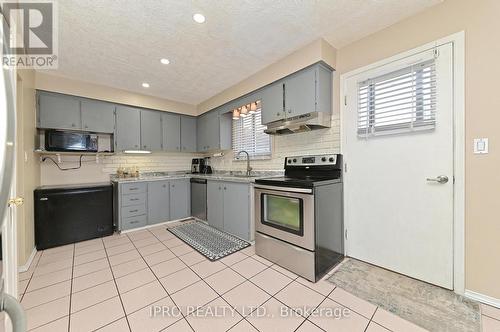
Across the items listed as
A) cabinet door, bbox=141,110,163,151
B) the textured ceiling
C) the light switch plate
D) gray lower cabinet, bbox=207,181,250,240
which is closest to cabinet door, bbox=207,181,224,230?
gray lower cabinet, bbox=207,181,250,240

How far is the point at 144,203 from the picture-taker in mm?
3580

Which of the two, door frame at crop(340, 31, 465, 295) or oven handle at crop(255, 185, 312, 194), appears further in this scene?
oven handle at crop(255, 185, 312, 194)

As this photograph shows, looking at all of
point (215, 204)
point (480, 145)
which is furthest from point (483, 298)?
point (215, 204)

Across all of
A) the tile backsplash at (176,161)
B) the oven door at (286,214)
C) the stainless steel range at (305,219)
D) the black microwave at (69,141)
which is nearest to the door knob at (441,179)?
the stainless steel range at (305,219)

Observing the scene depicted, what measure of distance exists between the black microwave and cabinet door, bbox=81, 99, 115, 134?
6.5 inches

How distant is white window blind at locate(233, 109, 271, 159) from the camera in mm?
3458

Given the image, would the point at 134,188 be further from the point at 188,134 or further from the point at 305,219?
the point at 305,219

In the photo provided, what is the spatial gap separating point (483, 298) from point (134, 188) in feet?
14.1

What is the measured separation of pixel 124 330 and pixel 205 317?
1.79 ft

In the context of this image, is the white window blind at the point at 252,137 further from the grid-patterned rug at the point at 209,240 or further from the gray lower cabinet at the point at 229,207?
the grid-patterned rug at the point at 209,240

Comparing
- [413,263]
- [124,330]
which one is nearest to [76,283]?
[124,330]

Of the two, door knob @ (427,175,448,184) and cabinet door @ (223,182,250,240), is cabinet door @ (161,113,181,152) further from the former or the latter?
door knob @ (427,175,448,184)

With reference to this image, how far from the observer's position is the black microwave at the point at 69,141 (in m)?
2.94

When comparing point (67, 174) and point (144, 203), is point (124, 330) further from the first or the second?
point (67, 174)
